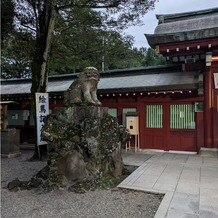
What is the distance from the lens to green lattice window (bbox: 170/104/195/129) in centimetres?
1073

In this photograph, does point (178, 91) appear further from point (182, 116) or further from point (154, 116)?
point (154, 116)

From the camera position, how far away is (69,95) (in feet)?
23.8

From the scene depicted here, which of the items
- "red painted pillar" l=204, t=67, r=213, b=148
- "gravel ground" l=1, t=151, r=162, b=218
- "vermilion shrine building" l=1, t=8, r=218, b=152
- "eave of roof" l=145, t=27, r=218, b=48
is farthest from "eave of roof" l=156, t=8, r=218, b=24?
"gravel ground" l=1, t=151, r=162, b=218

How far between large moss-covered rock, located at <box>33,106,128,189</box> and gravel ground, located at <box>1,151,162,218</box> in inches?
21.1

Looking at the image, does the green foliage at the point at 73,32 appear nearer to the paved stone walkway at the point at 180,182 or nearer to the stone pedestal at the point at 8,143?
the stone pedestal at the point at 8,143

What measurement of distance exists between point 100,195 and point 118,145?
173 cm

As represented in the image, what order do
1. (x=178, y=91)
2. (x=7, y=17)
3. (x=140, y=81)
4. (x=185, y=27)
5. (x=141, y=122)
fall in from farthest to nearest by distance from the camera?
(x=140, y=81)
(x=141, y=122)
(x=185, y=27)
(x=178, y=91)
(x=7, y=17)

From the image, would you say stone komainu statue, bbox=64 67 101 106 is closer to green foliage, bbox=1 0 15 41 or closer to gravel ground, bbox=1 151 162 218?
gravel ground, bbox=1 151 162 218

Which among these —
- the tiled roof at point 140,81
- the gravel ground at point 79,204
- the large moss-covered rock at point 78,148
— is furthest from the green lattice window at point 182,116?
the gravel ground at point 79,204

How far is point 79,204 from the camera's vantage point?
5113 mm

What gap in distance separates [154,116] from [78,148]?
5718 mm

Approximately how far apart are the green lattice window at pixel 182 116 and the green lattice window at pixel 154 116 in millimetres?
450

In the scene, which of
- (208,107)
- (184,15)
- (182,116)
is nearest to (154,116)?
(182,116)

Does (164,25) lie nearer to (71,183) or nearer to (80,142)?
(80,142)
